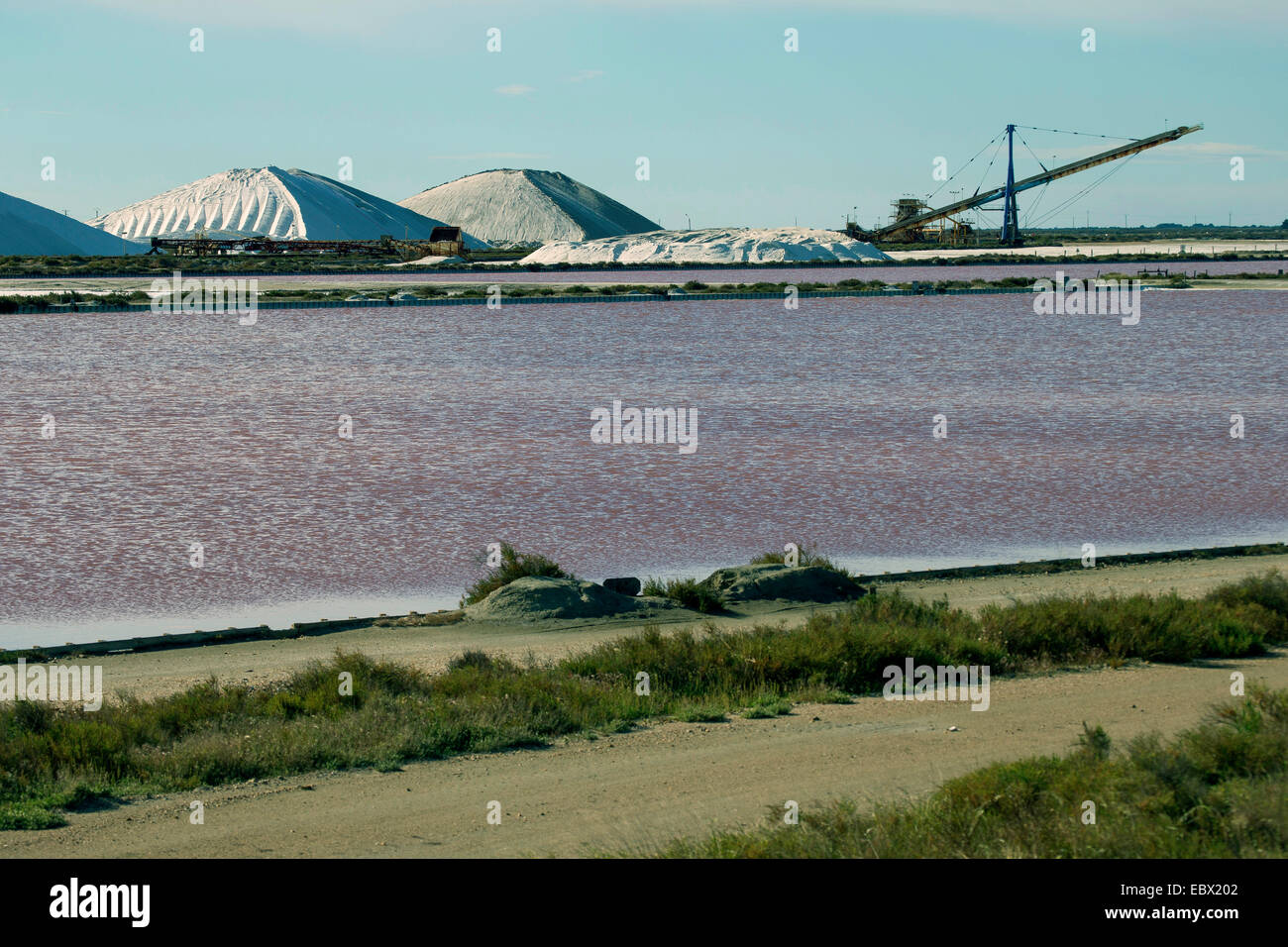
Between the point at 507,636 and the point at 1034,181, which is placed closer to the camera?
the point at 507,636

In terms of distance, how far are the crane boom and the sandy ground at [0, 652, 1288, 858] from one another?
105238 mm

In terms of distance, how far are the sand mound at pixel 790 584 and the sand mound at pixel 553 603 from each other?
911 mm

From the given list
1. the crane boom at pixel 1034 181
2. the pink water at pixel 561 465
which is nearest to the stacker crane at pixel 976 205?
the crane boom at pixel 1034 181

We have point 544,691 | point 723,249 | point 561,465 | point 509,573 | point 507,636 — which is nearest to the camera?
point 544,691

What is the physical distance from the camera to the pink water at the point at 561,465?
50.4 feet

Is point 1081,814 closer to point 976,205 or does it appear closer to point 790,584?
point 790,584

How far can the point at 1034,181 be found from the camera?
118 m

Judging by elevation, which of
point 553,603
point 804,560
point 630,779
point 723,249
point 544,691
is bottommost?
point 630,779

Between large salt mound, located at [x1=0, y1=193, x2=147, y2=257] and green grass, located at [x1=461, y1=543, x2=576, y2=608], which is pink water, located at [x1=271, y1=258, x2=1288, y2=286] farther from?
green grass, located at [x1=461, y1=543, x2=576, y2=608]

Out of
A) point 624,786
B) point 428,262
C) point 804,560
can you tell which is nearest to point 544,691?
point 624,786

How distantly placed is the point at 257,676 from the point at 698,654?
3358mm

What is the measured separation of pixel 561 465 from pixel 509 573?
926 cm
